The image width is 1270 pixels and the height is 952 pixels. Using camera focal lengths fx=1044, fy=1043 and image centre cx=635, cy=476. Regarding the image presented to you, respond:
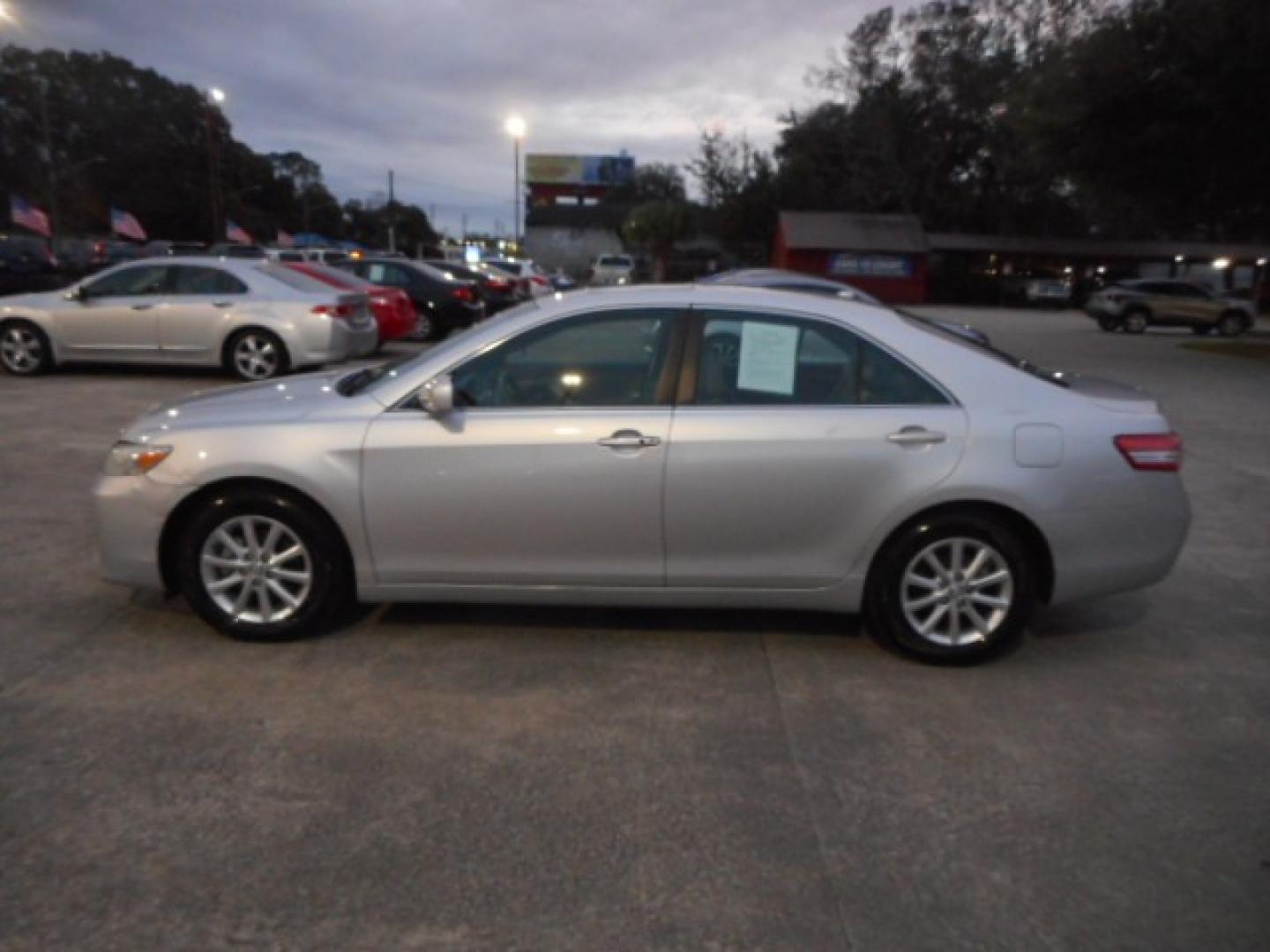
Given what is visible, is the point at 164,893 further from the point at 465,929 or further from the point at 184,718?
the point at 184,718

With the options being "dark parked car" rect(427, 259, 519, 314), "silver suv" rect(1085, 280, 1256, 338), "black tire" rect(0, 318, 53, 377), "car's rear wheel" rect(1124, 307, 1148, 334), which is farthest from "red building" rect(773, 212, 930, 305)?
"black tire" rect(0, 318, 53, 377)

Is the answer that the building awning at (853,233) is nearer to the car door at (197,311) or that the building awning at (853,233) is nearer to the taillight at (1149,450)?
the car door at (197,311)

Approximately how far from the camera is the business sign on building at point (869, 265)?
1950 inches

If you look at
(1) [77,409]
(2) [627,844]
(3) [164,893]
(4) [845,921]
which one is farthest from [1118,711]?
(1) [77,409]

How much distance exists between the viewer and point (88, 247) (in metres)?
48.6

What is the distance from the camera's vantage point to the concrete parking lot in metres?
2.80

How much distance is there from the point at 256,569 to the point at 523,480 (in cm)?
124

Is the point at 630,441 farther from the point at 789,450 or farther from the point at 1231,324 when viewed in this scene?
the point at 1231,324

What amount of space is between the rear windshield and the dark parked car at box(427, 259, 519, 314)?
8324mm

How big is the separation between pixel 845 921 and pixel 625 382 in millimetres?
2425

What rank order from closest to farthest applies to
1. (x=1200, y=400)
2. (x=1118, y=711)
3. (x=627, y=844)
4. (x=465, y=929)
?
(x=465, y=929) → (x=627, y=844) → (x=1118, y=711) → (x=1200, y=400)

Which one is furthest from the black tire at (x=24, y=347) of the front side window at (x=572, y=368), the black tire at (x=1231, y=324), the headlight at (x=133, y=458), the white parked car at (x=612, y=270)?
the white parked car at (x=612, y=270)

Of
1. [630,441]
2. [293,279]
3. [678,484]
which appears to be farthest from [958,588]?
[293,279]

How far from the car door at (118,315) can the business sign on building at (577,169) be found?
112788 millimetres
